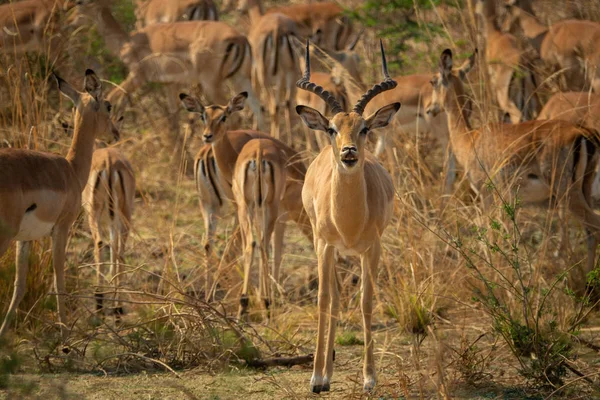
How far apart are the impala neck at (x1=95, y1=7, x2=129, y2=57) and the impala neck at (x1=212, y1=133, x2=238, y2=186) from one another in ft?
16.3

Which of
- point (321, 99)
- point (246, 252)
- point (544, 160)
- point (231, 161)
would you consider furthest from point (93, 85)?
point (321, 99)

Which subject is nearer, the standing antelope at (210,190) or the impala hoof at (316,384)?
the impala hoof at (316,384)

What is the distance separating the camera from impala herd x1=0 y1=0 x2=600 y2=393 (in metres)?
5.22

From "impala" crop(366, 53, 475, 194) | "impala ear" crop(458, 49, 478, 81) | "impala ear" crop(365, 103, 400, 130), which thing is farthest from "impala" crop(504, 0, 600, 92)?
"impala ear" crop(365, 103, 400, 130)

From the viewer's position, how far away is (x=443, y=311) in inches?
268

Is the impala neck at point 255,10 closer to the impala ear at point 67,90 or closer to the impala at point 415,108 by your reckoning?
the impala at point 415,108

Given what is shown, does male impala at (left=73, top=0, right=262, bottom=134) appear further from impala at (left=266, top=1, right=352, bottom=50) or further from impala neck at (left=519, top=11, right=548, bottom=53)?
impala neck at (left=519, top=11, right=548, bottom=53)

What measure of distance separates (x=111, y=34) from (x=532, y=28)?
5.40m

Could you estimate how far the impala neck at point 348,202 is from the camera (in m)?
4.98

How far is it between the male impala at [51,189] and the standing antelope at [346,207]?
1440mm

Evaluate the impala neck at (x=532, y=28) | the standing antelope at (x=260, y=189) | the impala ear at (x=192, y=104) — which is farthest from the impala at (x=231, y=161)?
the impala neck at (x=532, y=28)

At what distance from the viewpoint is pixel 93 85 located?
660 centimetres

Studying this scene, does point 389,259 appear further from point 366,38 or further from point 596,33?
point 366,38

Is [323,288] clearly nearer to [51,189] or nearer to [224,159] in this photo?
[51,189]
